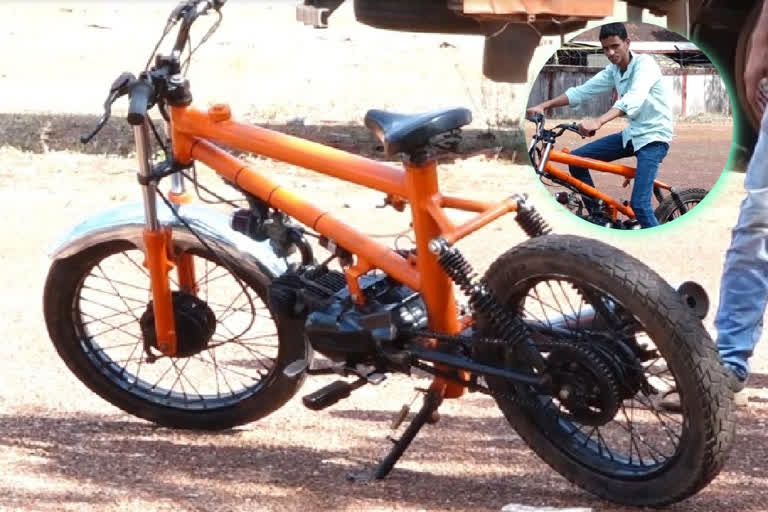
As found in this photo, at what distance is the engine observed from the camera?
15.6 feet

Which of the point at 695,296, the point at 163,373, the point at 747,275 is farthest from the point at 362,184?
Answer: the point at 163,373

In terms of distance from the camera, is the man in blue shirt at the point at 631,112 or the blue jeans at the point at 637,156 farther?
the blue jeans at the point at 637,156

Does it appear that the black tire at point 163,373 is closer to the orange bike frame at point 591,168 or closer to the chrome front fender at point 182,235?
the chrome front fender at point 182,235

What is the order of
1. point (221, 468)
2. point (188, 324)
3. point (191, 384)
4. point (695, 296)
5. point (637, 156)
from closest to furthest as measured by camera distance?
point (695, 296)
point (221, 468)
point (188, 324)
point (191, 384)
point (637, 156)

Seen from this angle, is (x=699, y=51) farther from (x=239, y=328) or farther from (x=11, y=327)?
(x=11, y=327)

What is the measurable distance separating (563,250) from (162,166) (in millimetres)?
1497

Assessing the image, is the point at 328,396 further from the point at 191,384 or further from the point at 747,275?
the point at 747,275

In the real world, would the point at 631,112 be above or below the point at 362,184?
below

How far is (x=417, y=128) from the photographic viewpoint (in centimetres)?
457

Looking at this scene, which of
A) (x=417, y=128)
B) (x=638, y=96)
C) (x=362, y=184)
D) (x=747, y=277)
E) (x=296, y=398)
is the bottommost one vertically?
(x=296, y=398)

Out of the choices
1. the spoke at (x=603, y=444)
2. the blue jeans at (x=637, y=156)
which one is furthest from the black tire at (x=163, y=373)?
the blue jeans at (x=637, y=156)

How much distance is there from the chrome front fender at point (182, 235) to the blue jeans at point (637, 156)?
2546mm

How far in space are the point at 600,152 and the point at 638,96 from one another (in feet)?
1.54

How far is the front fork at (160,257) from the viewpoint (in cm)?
518
